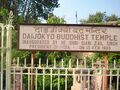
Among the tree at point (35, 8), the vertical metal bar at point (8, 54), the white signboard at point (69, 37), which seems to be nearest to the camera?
the vertical metal bar at point (8, 54)

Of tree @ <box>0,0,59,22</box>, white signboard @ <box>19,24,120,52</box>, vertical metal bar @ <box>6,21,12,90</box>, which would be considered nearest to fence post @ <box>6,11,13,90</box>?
vertical metal bar @ <box>6,21,12,90</box>

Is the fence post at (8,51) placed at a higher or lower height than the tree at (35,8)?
lower

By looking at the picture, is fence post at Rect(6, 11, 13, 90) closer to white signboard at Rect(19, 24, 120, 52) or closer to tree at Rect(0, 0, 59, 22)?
white signboard at Rect(19, 24, 120, 52)

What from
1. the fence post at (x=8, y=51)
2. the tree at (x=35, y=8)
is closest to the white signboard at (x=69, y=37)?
the fence post at (x=8, y=51)

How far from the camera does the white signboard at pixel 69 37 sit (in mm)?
7809

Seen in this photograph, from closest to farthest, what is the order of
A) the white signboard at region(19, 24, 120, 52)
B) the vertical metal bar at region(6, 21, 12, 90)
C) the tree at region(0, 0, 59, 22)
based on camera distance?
the vertical metal bar at region(6, 21, 12, 90) → the white signboard at region(19, 24, 120, 52) → the tree at region(0, 0, 59, 22)

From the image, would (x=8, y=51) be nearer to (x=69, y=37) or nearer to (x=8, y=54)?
(x=8, y=54)

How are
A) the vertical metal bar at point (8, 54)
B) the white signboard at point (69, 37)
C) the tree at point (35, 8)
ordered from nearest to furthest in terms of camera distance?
1. the vertical metal bar at point (8, 54)
2. the white signboard at point (69, 37)
3. the tree at point (35, 8)

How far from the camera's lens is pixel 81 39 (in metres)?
7.82

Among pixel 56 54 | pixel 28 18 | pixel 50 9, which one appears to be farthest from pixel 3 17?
pixel 50 9

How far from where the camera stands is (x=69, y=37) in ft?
25.7

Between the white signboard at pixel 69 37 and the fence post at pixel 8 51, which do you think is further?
A: the white signboard at pixel 69 37

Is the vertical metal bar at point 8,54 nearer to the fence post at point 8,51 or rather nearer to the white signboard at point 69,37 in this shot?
the fence post at point 8,51

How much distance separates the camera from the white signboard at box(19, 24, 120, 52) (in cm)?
781
